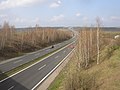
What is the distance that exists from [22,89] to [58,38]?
410ft

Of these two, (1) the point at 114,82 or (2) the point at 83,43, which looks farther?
(2) the point at 83,43

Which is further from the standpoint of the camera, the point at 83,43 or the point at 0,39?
the point at 0,39

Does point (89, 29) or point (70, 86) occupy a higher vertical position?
point (89, 29)

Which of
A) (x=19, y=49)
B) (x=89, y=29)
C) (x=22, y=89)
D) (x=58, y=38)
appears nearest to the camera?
(x=22, y=89)

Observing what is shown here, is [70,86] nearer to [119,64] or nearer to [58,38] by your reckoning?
[119,64]

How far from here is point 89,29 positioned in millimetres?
52312

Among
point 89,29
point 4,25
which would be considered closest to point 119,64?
point 89,29

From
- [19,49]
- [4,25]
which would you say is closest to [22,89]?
[19,49]

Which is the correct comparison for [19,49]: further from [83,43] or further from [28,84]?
[28,84]

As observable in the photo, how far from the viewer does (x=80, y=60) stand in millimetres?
42062

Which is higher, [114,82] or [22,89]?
[114,82]

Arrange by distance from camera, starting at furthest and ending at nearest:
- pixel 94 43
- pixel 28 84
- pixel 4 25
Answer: pixel 4 25
pixel 94 43
pixel 28 84

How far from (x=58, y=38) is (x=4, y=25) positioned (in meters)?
68.0

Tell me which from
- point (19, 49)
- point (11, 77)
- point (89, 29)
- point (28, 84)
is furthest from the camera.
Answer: point (19, 49)
